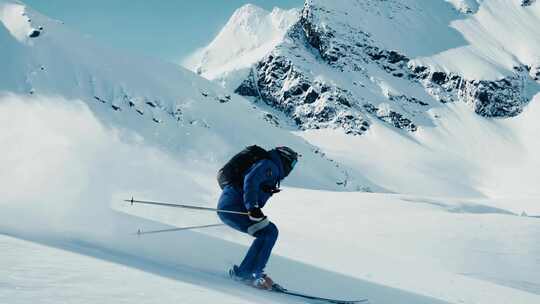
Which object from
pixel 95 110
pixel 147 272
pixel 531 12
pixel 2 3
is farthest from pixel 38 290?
pixel 531 12

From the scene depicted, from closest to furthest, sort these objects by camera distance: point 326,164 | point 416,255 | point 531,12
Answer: point 416,255 → point 326,164 → point 531,12

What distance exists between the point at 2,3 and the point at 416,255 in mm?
77106

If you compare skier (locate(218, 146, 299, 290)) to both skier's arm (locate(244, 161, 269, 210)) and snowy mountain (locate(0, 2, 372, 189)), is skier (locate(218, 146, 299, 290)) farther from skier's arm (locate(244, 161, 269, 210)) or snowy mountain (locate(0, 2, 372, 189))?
snowy mountain (locate(0, 2, 372, 189))

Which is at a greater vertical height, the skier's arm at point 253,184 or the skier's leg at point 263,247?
the skier's arm at point 253,184

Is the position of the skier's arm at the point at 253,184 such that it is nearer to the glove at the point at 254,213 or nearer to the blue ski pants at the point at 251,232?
the glove at the point at 254,213

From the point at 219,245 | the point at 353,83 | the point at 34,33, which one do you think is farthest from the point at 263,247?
the point at 353,83

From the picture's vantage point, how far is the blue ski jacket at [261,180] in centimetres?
671

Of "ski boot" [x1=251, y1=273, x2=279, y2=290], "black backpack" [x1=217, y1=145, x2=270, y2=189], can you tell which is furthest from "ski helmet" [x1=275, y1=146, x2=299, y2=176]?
"ski boot" [x1=251, y1=273, x2=279, y2=290]

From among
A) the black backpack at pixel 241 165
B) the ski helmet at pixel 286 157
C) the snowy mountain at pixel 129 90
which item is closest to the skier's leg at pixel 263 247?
the black backpack at pixel 241 165

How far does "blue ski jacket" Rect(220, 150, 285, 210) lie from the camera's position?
22.0ft

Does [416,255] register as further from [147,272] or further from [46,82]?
[46,82]

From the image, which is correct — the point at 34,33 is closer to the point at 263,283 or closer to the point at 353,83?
Answer: the point at 263,283

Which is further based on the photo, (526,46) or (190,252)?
(526,46)

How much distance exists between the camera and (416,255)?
12.4m
